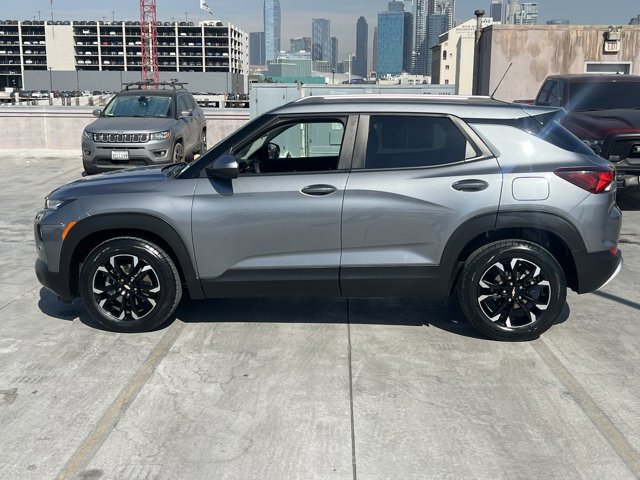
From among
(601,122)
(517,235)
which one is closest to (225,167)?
(517,235)

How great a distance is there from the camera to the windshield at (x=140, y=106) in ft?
43.2

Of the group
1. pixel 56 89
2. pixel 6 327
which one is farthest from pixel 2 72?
pixel 6 327

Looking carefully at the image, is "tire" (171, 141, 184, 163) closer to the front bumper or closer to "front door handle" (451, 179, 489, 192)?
the front bumper

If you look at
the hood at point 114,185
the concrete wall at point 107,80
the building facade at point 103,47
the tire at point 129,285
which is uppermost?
the building facade at point 103,47

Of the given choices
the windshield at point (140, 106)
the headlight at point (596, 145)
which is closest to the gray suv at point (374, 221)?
the headlight at point (596, 145)

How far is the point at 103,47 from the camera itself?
15038cm

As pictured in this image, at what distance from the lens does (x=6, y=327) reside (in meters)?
5.36

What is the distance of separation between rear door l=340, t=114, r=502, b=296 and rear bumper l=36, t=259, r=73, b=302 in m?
2.09

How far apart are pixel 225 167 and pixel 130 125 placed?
8.03 m

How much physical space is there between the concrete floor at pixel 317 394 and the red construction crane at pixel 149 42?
137983 mm

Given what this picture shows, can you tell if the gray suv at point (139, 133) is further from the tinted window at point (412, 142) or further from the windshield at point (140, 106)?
the tinted window at point (412, 142)

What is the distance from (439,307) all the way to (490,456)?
7.89 feet

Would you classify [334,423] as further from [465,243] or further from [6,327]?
[6,327]

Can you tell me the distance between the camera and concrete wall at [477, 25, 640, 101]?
67.3 feet
